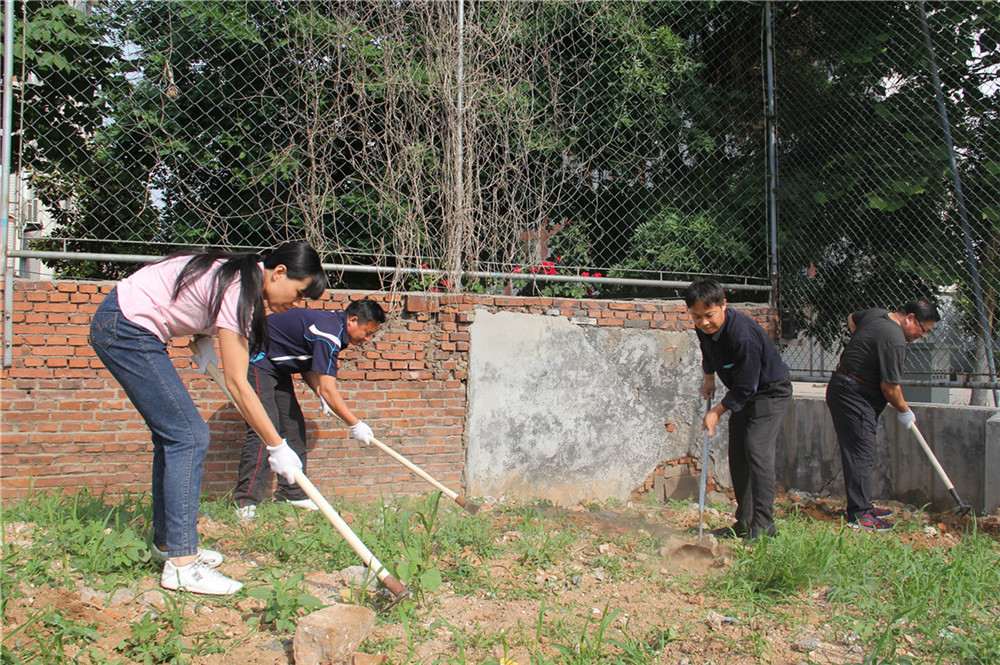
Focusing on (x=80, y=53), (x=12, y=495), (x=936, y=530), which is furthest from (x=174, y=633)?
(x=936, y=530)

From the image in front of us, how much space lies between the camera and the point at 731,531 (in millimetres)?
4215

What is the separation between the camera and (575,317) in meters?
5.19

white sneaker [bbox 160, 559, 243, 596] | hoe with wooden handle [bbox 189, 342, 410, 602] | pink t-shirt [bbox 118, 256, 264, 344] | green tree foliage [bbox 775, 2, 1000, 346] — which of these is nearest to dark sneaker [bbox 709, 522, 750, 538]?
green tree foliage [bbox 775, 2, 1000, 346]

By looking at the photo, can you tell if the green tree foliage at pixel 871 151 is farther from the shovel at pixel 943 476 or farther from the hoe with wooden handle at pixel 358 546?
the hoe with wooden handle at pixel 358 546

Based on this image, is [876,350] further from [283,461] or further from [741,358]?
[283,461]

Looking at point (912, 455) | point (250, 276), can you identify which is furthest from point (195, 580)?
point (912, 455)

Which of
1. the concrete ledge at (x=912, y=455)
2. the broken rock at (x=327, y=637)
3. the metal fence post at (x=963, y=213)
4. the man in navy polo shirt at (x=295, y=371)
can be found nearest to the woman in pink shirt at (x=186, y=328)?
the broken rock at (x=327, y=637)

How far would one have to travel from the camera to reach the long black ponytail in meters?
2.73

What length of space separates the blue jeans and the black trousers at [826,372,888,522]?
158 inches

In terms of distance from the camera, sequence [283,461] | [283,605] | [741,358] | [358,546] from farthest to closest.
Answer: [741,358] < [283,461] < [358,546] < [283,605]

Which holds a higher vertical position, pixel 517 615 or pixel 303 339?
pixel 303 339

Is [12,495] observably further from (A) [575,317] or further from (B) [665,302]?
(B) [665,302]

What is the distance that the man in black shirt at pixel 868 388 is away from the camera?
4.46 metres

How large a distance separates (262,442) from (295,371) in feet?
1.65
